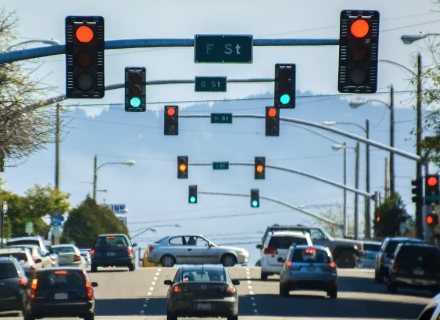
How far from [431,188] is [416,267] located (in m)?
7.72

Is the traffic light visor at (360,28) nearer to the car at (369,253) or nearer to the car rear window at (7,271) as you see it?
the car rear window at (7,271)

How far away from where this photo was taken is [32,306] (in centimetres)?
2645

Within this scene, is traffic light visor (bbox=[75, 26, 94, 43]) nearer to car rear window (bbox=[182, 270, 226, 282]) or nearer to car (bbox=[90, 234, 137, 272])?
car rear window (bbox=[182, 270, 226, 282])

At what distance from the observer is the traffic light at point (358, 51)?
61.0 ft

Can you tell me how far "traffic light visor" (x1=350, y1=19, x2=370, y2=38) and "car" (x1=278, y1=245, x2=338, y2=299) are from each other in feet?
54.1

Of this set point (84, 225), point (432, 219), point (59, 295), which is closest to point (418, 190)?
point (432, 219)

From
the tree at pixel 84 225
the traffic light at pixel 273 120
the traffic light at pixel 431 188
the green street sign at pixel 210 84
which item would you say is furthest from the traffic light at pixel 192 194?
the green street sign at pixel 210 84

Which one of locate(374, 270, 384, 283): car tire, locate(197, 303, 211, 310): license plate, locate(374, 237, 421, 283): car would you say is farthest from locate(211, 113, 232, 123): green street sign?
locate(197, 303, 211, 310): license plate

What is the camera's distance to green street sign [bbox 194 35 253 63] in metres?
19.9

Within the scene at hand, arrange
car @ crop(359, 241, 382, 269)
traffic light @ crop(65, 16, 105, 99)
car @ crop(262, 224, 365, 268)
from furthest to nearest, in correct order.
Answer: car @ crop(359, 241, 382, 269) → car @ crop(262, 224, 365, 268) → traffic light @ crop(65, 16, 105, 99)

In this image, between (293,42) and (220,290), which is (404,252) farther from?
(293,42)

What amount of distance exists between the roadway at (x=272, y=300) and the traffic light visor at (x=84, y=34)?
11162mm

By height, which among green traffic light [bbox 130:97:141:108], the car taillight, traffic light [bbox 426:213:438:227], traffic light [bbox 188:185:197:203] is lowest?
the car taillight

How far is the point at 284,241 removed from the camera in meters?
41.8
